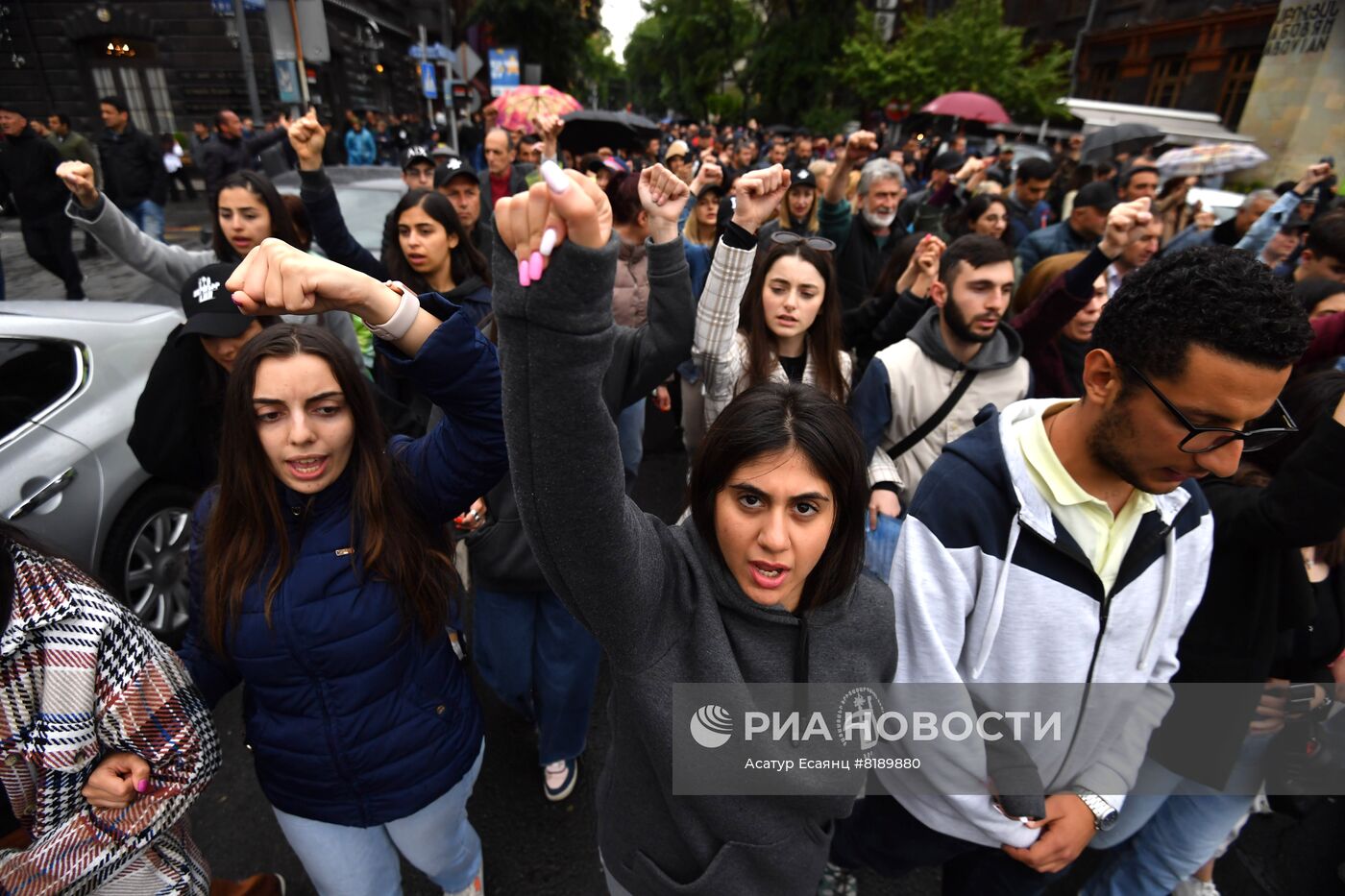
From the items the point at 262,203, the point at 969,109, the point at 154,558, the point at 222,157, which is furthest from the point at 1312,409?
the point at 969,109

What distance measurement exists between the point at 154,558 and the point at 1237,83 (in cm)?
2831

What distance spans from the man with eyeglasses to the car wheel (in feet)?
10.9

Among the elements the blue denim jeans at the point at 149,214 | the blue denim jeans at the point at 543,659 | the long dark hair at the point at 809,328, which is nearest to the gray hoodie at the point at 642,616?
the blue denim jeans at the point at 543,659

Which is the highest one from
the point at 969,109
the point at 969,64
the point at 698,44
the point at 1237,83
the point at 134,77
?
the point at 698,44

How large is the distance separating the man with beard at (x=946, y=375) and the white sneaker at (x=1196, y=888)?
5.37 ft

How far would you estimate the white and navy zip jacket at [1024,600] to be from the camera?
63.5 inches

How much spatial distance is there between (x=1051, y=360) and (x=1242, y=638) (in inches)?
56.5

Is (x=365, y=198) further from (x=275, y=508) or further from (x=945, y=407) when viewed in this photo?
(x=945, y=407)

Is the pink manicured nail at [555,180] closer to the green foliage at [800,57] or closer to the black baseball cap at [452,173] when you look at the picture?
the black baseball cap at [452,173]

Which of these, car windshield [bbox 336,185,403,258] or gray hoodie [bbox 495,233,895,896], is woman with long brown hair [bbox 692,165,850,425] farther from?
car windshield [bbox 336,185,403,258]

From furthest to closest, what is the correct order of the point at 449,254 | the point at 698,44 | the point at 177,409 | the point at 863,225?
the point at 698,44
the point at 863,225
the point at 449,254
the point at 177,409

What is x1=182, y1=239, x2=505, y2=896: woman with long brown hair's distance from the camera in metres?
1.61

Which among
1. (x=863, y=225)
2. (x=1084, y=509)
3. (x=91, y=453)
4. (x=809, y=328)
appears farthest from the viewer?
(x=863, y=225)

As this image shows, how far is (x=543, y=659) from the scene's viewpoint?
2.57m
